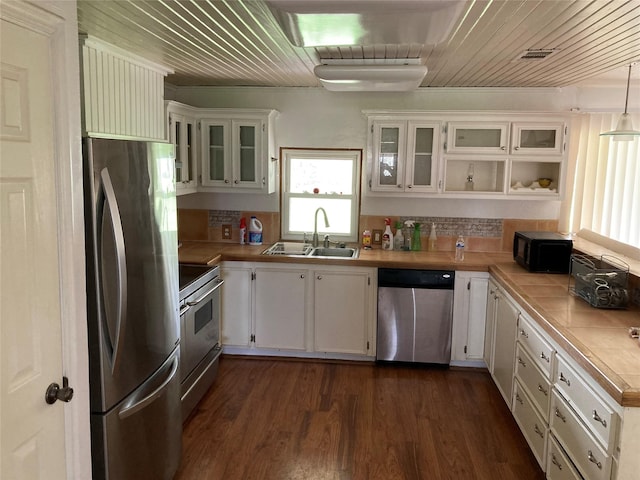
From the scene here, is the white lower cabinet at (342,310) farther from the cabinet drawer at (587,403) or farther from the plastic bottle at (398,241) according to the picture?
the cabinet drawer at (587,403)

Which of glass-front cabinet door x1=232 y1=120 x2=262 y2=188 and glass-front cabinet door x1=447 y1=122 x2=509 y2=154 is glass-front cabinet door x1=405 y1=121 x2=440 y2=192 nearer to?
glass-front cabinet door x1=447 y1=122 x2=509 y2=154

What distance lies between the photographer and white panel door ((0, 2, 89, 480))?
1511 millimetres

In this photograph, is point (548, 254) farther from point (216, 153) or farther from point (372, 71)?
point (216, 153)

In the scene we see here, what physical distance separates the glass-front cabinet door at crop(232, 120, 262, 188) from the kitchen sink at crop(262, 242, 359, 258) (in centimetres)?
59

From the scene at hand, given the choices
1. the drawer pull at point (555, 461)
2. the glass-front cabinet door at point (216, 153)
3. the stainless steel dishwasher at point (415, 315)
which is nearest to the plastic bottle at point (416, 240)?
the stainless steel dishwasher at point (415, 315)

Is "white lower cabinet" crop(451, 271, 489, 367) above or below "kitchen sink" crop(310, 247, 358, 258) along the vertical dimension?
below

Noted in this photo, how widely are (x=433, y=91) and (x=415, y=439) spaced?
285 cm

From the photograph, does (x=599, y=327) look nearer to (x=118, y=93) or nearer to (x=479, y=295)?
(x=479, y=295)

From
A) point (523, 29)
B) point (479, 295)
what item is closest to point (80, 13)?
point (523, 29)

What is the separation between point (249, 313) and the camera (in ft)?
14.3

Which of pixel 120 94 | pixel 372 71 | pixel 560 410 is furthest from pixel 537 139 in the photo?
pixel 120 94

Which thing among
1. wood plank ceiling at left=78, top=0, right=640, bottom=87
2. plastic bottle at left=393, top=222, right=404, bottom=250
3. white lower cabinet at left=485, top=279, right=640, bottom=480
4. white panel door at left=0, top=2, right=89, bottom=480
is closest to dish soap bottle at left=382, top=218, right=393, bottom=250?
plastic bottle at left=393, top=222, right=404, bottom=250

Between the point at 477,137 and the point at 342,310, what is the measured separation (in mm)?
1812

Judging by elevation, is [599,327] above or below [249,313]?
above
